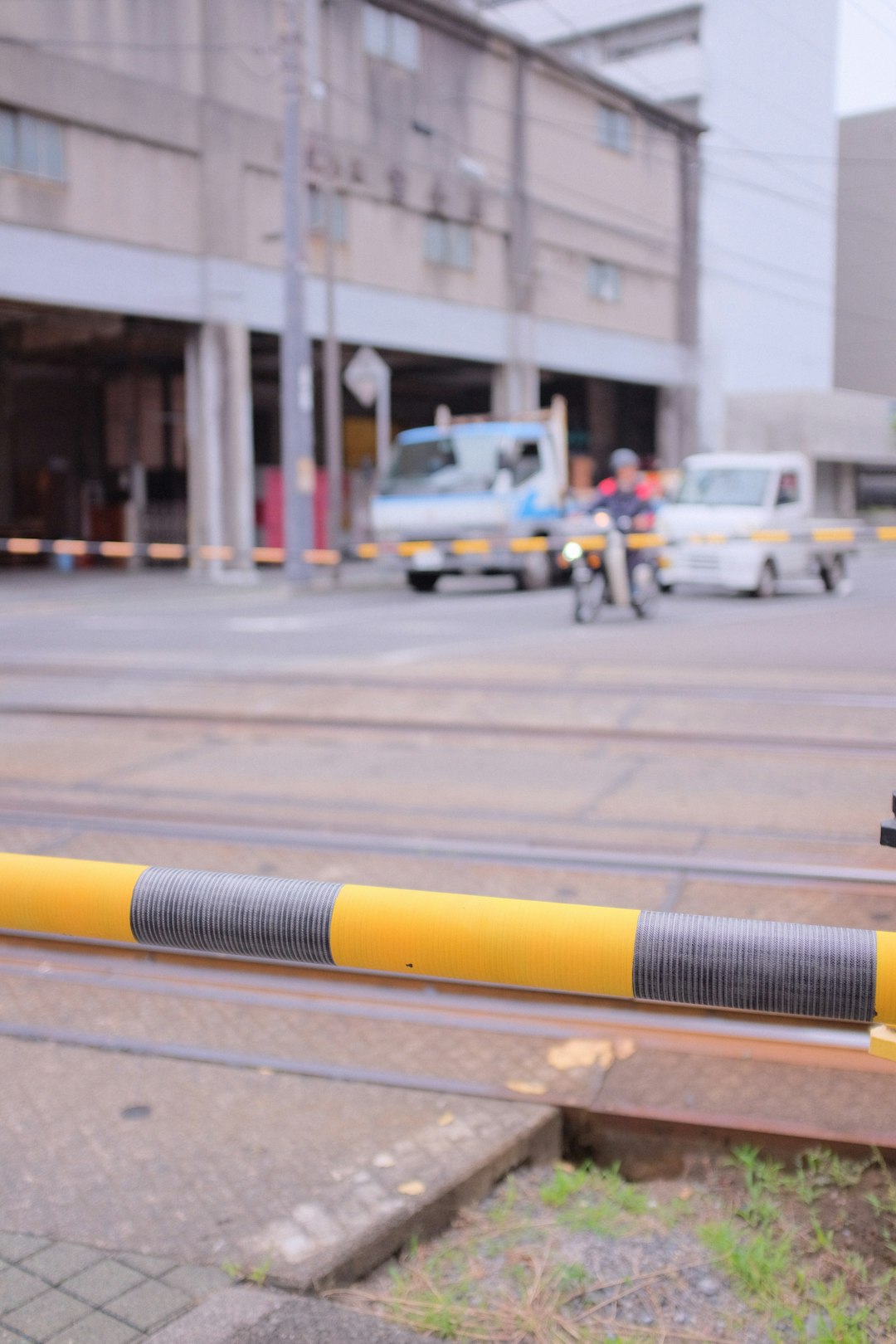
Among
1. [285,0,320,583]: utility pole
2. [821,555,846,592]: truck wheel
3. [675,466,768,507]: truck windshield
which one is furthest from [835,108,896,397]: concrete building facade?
[285,0,320,583]: utility pole

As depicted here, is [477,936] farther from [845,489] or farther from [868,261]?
[845,489]

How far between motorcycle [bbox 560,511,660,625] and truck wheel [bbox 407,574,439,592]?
21.5 ft

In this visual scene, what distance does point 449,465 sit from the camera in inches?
766

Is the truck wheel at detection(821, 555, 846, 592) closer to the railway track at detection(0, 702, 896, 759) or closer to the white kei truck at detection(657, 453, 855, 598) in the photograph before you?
the white kei truck at detection(657, 453, 855, 598)

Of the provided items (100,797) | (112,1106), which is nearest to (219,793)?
(100,797)

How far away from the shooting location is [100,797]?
18.3 ft

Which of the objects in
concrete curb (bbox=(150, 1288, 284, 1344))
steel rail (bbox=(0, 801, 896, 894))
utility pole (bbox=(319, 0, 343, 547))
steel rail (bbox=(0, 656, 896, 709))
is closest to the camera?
concrete curb (bbox=(150, 1288, 284, 1344))

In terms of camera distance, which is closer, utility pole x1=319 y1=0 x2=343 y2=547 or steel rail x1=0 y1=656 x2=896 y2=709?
steel rail x1=0 y1=656 x2=896 y2=709

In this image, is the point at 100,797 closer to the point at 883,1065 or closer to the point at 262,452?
the point at 883,1065

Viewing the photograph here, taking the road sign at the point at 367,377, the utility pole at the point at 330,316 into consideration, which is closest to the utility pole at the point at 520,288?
the utility pole at the point at 330,316

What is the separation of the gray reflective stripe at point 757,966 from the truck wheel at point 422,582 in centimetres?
1825

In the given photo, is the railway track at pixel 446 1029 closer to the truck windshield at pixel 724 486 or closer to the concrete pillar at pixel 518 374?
the truck windshield at pixel 724 486

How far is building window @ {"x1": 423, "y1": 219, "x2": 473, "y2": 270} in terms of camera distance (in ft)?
91.9

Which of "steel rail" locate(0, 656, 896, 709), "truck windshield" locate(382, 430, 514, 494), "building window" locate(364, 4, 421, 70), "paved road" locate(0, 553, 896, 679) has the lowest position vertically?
"steel rail" locate(0, 656, 896, 709)
